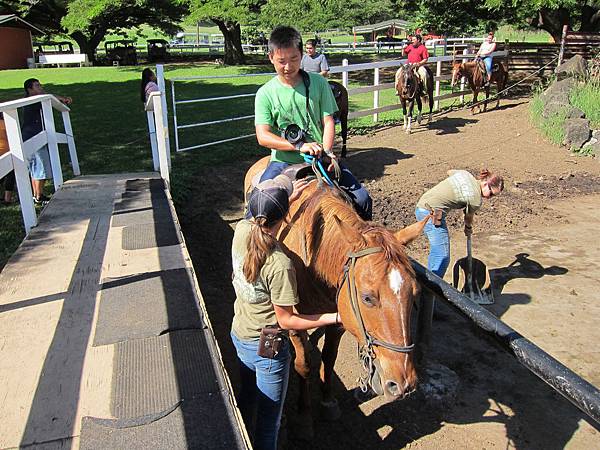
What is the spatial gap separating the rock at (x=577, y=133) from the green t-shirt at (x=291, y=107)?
9.63 m

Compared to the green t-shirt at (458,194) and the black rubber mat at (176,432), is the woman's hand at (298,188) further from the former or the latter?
the green t-shirt at (458,194)

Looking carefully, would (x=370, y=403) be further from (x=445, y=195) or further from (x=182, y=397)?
(x=445, y=195)

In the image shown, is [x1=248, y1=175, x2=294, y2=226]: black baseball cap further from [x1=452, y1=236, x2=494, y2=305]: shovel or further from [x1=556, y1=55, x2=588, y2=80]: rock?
[x1=556, y1=55, x2=588, y2=80]: rock

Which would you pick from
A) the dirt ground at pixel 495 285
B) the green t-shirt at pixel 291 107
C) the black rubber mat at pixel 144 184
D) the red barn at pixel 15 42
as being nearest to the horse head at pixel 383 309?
the dirt ground at pixel 495 285

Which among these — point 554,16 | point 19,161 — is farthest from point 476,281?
point 554,16

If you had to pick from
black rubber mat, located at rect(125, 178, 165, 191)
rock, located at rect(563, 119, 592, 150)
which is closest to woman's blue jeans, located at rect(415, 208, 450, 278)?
black rubber mat, located at rect(125, 178, 165, 191)

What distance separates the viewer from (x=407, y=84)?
13.3 m

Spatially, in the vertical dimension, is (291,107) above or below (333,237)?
above

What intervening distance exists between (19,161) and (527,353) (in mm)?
4773

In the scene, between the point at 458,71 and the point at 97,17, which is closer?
the point at 458,71

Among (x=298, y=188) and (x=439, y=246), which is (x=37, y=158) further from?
(x=439, y=246)

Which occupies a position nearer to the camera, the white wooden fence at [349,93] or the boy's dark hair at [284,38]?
the boy's dark hair at [284,38]

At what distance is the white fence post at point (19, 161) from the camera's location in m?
4.70

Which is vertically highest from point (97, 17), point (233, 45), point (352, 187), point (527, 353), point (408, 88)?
point (97, 17)
